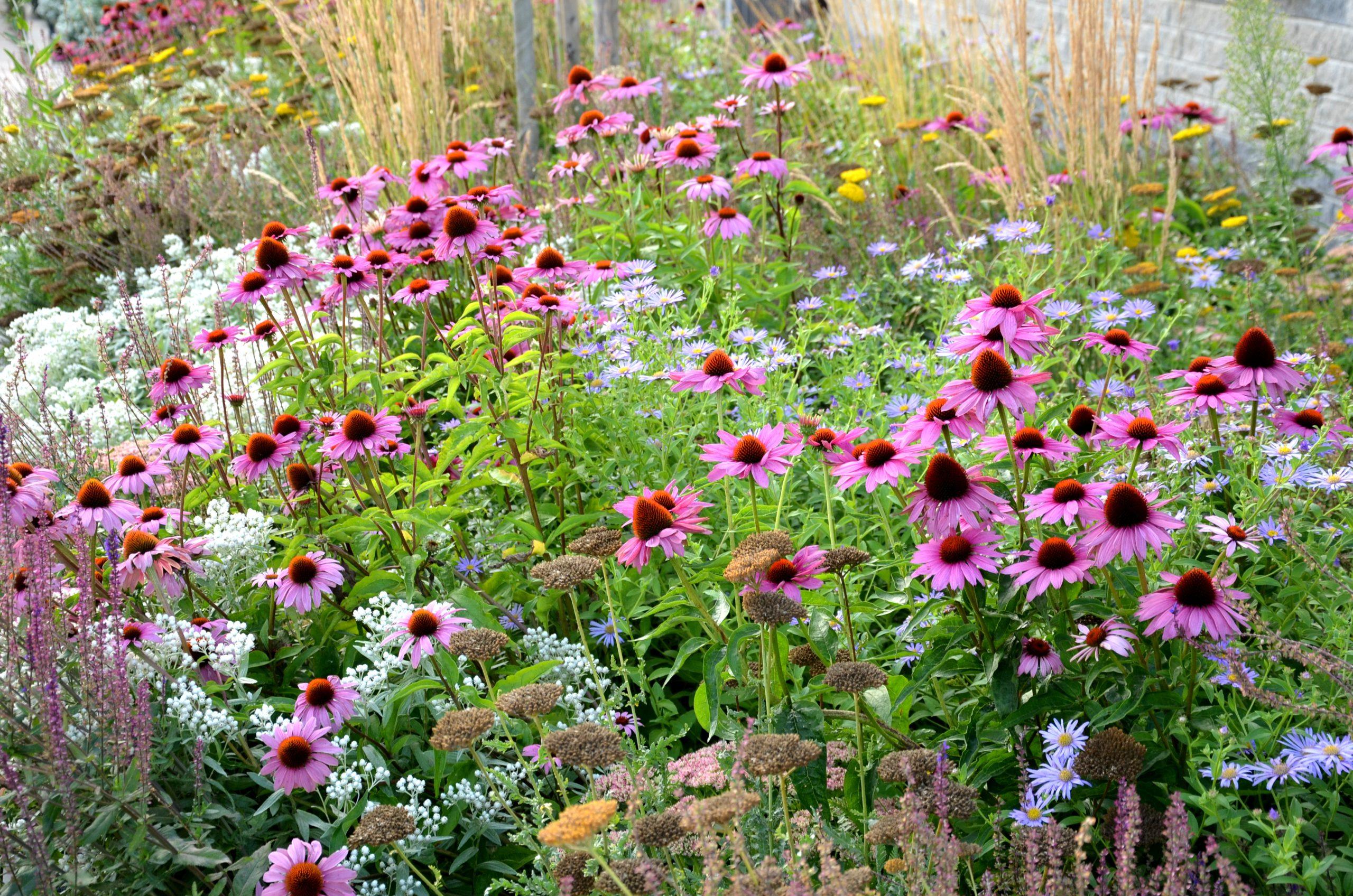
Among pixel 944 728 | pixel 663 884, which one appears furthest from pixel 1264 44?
pixel 663 884

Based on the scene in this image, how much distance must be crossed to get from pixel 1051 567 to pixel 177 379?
1958 mm

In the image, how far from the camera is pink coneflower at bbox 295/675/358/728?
6.28 feet

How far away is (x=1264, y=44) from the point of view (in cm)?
446

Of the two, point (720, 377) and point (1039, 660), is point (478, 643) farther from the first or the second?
point (1039, 660)

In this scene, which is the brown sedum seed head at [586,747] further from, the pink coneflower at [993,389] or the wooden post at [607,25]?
the wooden post at [607,25]

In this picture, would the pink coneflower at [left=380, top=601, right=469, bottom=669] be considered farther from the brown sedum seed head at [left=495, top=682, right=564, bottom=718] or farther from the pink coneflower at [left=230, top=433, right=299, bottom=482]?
the pink coneflower at [left=230, top=433, right=299, bottom=482]

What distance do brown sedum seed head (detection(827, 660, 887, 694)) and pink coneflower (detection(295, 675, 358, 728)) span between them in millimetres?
854

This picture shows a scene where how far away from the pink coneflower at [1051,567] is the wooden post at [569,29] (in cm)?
484

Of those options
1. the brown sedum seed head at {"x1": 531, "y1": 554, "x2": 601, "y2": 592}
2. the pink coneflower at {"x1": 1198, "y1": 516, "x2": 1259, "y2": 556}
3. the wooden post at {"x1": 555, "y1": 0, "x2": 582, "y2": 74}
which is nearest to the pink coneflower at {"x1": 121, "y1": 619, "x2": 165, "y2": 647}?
the brown sedum seed head at {"x1": 531, "y1": 554, "x2": 601, "y2": 592}

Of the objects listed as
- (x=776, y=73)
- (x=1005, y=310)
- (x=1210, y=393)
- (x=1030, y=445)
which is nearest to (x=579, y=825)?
(x=1030, y=445)

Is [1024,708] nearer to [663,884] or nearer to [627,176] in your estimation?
[663,884]

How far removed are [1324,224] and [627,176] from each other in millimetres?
3161

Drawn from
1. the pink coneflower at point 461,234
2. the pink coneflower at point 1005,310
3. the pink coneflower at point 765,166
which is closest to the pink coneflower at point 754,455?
the pink coneflower at point 1005,310

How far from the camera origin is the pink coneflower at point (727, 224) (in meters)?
3.26
